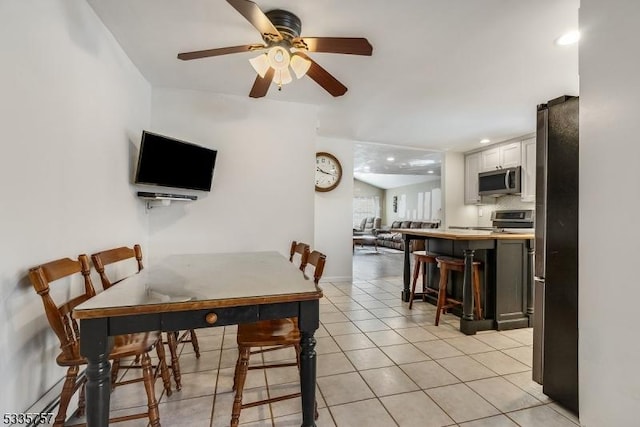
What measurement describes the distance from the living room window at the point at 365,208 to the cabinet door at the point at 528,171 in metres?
8.18

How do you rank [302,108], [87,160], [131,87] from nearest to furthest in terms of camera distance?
[87,160] → [131,87] → [302,108]

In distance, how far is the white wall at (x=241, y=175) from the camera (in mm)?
3127

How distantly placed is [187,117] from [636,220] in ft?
11.3

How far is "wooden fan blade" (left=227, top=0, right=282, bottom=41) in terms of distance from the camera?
4.67ft

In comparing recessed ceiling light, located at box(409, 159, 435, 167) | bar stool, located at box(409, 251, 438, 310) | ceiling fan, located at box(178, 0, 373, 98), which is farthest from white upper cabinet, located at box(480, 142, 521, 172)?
ceiling fan, located at box(178, 0, 373, 98)

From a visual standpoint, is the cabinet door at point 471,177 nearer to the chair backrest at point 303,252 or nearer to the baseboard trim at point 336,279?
the baseboard trim at point 336,279

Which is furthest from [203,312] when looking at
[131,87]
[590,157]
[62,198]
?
[131,87]

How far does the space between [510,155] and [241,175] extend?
4277 mm

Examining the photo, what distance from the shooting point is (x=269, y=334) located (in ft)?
5.20

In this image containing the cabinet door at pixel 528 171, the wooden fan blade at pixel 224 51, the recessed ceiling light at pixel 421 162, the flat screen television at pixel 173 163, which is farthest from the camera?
the recessed ceiling light at pixel 421 162

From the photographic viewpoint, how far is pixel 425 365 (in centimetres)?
220

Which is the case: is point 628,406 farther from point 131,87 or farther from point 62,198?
point 131,87

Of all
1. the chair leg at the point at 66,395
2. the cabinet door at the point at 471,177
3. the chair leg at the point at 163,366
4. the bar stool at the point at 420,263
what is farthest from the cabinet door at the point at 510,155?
the chair leg at the point at 66,395

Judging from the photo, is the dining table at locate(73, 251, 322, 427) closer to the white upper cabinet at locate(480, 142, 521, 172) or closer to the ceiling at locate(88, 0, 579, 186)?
the ceiling at locate(88, 0, 579, 186)
